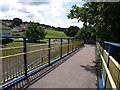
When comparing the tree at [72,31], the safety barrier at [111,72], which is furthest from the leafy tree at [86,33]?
the tree at [72,31]

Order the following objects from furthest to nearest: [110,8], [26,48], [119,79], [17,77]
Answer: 1. [110,8]
2. [26,48]
3. [17,77]
4. [119,79]

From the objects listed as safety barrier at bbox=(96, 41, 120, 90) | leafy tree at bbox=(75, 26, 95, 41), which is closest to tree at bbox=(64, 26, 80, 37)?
leafy tree at bbox=(75, 26, 95, 41)

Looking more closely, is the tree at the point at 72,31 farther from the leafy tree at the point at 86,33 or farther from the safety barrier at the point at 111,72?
the safety barrier at the point at 111,72

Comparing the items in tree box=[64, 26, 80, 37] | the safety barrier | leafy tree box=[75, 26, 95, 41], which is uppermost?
tree box=[64, 26, 80, 37]

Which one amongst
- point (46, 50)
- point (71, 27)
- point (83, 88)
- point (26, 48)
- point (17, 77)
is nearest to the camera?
point (83, 88)

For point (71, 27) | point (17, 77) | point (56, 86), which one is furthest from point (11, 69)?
point (71, 27)

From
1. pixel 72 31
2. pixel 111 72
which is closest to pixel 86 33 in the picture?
pixel 111 72

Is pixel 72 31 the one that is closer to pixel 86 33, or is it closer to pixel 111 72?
pixel 86 33

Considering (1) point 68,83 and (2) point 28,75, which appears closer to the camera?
(1) point 68,83

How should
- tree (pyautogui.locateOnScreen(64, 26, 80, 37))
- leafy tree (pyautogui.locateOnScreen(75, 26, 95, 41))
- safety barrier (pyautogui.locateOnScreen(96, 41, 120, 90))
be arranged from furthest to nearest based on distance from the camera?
tree (pyautogui.locateOnScreen(64, 26, 80, 37)) < leafy tree (pyautogui.locateOnScreen(75, 26, 95, 41)) < safety barrier (pyautogui.locateOnScreen(96, 41, 120, 90))

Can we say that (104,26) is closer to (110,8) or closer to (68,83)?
(110,8)

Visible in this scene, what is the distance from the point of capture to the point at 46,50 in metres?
9.80

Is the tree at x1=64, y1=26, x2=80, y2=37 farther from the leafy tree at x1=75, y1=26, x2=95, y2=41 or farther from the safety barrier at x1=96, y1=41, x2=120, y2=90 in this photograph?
the safety barrier at x1=96, y1=41, x2=120, y2=90

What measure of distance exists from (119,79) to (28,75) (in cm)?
434
